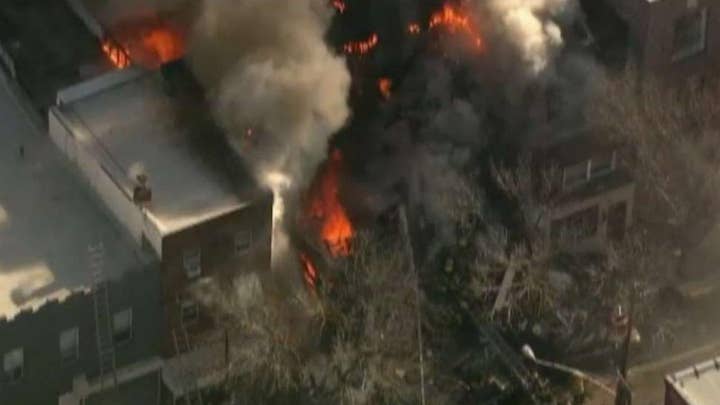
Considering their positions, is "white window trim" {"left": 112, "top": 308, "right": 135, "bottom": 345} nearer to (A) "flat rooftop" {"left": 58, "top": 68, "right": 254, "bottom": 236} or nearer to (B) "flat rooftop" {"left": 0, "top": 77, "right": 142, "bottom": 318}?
(B) "flat rooftop" {"left": 0, "top": 77, "right": 142, "bottom": 318}

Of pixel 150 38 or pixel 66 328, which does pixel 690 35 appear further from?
pixel 66 328

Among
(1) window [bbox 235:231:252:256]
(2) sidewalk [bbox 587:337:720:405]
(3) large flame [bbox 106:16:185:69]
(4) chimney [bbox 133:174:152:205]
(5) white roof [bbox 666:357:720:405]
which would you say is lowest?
(2) sidewalk [bbox 587:337:720:405]

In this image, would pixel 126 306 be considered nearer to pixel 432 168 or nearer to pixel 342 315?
pixel 342 315

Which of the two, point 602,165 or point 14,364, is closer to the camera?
point 14,364

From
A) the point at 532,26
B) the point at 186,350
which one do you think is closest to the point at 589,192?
the point at 532,26

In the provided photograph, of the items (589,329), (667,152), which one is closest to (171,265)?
(589,329)

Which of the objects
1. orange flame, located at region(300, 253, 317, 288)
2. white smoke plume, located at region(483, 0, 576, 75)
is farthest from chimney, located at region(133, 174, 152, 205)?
white smoke plume, located at region(483, 0, 576, 75)
